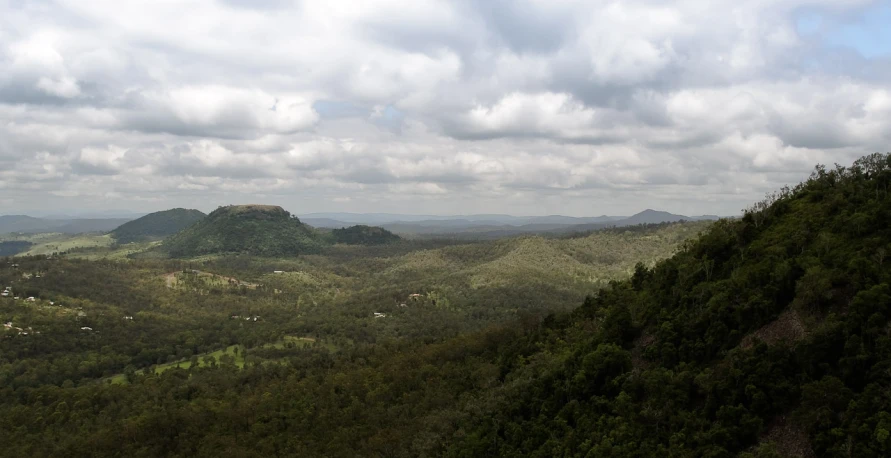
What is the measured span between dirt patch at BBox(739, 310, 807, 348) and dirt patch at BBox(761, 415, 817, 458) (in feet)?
26.7

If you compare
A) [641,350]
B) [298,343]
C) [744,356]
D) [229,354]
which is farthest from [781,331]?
[229,354]

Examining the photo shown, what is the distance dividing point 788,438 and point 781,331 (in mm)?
12819

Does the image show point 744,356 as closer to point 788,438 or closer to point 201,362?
point 788,438

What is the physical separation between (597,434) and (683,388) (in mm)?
9600

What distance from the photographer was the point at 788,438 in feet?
139

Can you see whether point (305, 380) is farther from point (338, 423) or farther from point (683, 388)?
point (683, 388)

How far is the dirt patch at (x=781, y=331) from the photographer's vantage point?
163 ft

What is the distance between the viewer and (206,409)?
287 ft

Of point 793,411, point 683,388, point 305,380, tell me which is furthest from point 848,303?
point 305,380

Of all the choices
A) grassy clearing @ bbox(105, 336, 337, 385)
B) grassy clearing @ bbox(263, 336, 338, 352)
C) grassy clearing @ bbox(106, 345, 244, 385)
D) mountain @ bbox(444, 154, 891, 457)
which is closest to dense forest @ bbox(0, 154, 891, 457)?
mountain @ bbox(444, 154, 891, 457)

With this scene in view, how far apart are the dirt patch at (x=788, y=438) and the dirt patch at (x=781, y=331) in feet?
26.7

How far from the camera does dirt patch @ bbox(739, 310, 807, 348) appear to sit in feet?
163

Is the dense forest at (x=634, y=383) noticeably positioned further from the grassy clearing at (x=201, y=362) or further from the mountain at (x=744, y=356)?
the grassy clearing at (x=201, y=362)

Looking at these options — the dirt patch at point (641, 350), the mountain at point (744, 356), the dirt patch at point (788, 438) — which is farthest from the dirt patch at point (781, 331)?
the dirt patch at point (641, 350)
